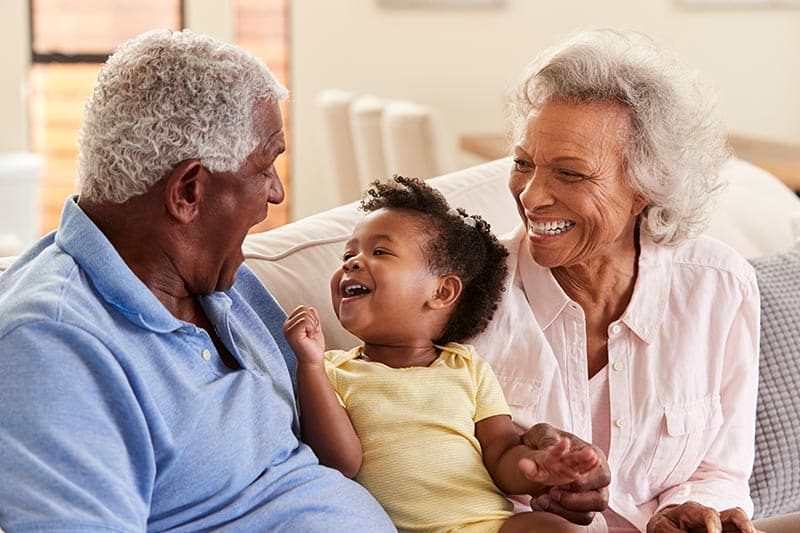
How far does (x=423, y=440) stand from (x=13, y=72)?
15.3 ft

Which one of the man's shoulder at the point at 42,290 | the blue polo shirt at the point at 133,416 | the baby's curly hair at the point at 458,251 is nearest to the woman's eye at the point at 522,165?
the baby's curly hair at the point at 458,251

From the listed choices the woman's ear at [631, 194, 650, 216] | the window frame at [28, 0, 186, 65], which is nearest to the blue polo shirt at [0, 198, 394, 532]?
the woman's ear at [631, 194, 650, 216]

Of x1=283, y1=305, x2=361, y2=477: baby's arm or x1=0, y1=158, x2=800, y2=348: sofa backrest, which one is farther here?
x1=0, y1=158, x2=800, y2=348: sofa backrest

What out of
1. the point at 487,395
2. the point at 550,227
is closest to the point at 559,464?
the point at 487,395

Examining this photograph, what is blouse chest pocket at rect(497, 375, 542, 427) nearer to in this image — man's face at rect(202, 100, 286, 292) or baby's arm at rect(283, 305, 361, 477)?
baby's arm at rect(283, 305, 361, 477)

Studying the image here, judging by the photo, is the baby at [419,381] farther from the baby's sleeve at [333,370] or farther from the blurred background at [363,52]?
the blurred background at [363,52]

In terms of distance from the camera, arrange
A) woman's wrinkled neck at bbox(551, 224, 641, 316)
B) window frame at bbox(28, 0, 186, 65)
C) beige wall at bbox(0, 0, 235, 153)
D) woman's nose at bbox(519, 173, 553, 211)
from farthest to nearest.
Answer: window frame at bbox(28, 0, 186, 65) < beige wall at bbox(0, 0, 235, 153) < woman's wrinkled neck at bbox(551, 224, 641, 316) < woman's nose at bbox(519, 173, 553, 211)

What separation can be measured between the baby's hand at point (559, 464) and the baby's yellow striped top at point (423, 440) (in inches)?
5.0

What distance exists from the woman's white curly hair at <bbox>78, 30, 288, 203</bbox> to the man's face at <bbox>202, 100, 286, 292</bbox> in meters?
0.02

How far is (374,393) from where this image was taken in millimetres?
1772

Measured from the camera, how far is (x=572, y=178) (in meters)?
1.90

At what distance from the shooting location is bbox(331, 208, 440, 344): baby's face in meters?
1.80

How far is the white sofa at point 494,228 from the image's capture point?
1.95 metres

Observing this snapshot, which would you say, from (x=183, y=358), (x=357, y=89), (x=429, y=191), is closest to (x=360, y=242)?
(x=429, y=191)
